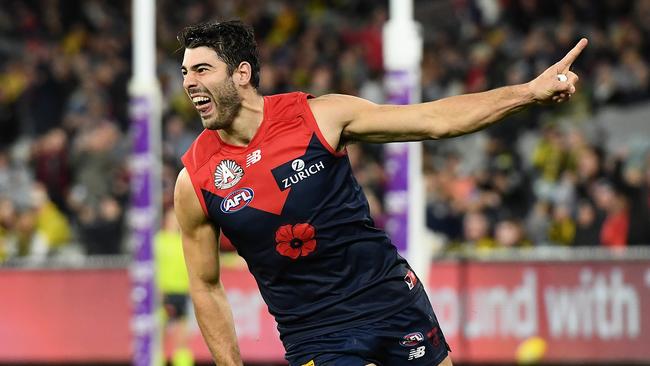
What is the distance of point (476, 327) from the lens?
13.8 m

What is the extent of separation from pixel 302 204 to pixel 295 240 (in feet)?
0.53

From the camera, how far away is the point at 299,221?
6.08 m

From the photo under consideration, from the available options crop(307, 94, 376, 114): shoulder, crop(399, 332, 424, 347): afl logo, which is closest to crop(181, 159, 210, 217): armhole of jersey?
crop(307, 94, 376, 114): shoulder

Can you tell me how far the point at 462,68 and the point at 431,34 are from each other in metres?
1.99

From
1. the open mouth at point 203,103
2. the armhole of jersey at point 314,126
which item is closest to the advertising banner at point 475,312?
the armhole of jersey at point 314,126

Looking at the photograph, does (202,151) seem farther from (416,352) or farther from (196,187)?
(416,352)

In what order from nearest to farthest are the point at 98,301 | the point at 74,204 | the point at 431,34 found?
the point at 98,301
the point at 74,204
the point at 431,34

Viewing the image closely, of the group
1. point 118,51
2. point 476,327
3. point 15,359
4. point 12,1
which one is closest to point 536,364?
point 476,327

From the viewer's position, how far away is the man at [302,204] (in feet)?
19.9

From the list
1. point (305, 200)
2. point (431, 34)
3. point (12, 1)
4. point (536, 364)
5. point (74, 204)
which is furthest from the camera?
point (12, 1)

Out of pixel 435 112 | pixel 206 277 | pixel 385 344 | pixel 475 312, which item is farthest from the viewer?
pixel 475 312

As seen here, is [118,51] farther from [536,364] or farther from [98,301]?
[536,364]

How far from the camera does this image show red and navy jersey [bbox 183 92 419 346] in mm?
6082

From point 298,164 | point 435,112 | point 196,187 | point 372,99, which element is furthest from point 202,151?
point 372,99
